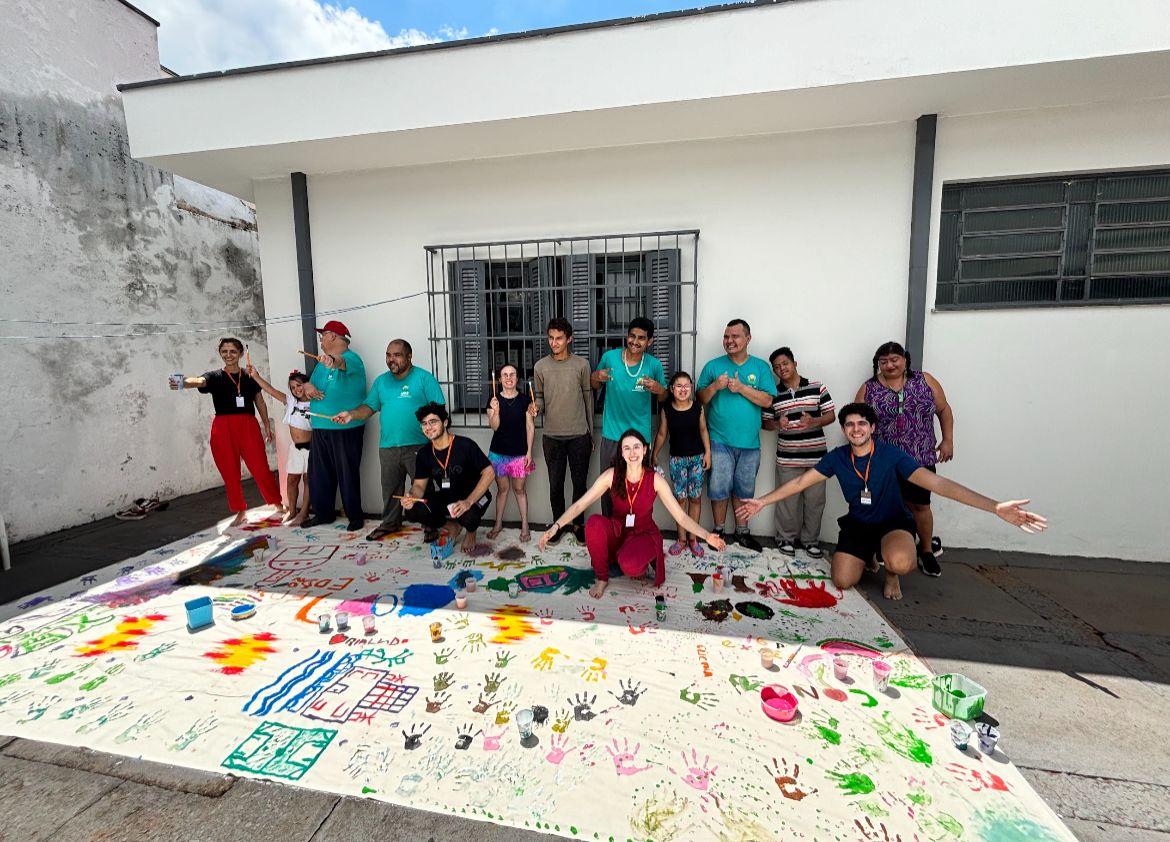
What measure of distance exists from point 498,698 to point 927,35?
14.9 feet

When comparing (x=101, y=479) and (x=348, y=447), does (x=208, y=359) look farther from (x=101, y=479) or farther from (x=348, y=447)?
(x=348, y=447)

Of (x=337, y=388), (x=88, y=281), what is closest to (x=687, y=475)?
(x=337, y=388)

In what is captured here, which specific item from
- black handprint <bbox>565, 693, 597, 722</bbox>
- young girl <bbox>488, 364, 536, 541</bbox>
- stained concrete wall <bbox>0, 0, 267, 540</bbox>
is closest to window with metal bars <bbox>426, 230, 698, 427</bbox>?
young girl <bbox>488, 364, 536, 541</bbox>

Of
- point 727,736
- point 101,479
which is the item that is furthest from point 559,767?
point 101,479

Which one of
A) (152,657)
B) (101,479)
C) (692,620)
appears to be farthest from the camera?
(101,479)

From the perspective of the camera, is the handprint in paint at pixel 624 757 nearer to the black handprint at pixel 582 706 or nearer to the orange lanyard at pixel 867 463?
the black handprint at pixel 582 706

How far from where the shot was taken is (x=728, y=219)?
13.5 feet

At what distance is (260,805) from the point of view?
1.77 m

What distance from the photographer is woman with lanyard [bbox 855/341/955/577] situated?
3578 mm

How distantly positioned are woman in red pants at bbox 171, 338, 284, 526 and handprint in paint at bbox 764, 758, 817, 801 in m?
4.68

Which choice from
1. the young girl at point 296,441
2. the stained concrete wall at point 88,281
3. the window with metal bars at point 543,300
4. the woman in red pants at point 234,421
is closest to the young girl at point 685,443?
the window with metal bars at point 543,300

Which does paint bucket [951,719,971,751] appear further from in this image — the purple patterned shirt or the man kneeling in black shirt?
the man kneeling in black shirt

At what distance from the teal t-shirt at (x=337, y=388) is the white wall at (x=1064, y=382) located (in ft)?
15.9

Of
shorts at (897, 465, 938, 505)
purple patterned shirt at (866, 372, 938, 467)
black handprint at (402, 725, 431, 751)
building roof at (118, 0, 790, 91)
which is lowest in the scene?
black handprint at (402, 725, 431, 751)
